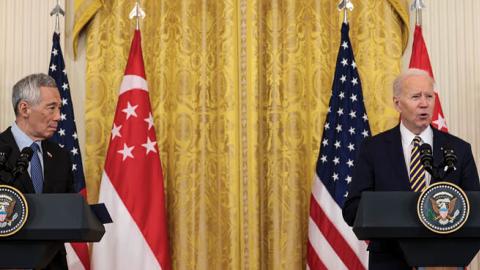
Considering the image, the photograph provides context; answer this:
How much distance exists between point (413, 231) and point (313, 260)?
265 cm

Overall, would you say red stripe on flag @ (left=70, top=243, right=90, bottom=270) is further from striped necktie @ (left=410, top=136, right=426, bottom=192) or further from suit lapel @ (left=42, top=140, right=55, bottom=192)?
striped necktie @ (left=410, top=136, right=426, bottom=192)

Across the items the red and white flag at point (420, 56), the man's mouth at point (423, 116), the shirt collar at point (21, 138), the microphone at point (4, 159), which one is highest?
the red and white flag at point (420, 56)

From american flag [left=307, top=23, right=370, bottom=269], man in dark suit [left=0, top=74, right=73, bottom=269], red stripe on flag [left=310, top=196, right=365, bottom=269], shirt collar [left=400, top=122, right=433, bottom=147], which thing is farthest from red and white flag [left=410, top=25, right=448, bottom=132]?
man in dark suit [left=0, top=74, right=73, bottom=269]

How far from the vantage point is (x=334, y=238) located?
6.00 m

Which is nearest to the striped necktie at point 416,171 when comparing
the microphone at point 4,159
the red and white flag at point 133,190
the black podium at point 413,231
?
the black podium at point 413,231

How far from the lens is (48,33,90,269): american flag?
5879 mm

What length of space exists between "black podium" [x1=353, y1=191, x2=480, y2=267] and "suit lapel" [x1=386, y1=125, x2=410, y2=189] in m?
0.45

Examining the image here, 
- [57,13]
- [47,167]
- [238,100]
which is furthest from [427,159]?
[57,13]

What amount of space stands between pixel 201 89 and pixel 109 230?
1.27 meters

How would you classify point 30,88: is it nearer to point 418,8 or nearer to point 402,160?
point 402,160

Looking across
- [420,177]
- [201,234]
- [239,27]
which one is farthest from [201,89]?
[420,177]

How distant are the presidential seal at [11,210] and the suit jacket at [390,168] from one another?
4.84ft

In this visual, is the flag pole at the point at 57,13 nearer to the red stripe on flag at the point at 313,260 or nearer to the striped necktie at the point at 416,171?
the red stripe on flag at the point at 313,260

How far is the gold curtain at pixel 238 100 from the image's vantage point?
6.26m
